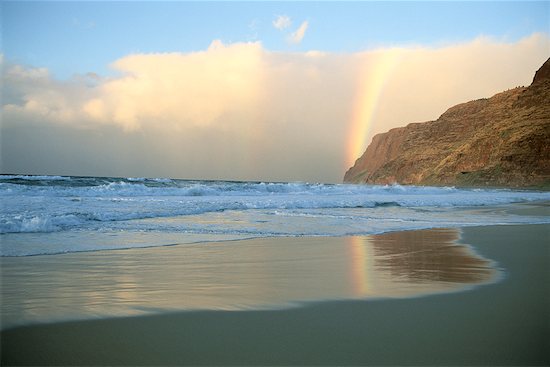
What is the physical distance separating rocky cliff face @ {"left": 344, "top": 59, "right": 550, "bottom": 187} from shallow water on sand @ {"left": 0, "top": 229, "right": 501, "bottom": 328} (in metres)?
52.8

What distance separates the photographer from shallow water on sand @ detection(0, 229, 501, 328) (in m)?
3.34

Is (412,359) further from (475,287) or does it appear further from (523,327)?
(475,287)

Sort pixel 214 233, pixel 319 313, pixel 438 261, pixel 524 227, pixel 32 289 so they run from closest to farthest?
1. pixel 319 313
2. pixel 32 289
3. pixel 438 261
4. pixel 214 233
5. pixel 524 227

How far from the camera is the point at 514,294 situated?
11.8ft

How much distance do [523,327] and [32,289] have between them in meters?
3.58

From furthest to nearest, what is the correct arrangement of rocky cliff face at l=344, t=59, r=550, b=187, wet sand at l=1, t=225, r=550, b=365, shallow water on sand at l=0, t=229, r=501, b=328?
rocky cliff face at l=344, t=59, r=550, b=187 → shallow water on sand at l=0, t=229, r=501, b=328 → wet sand at l=1, t=225, r=550, b=365

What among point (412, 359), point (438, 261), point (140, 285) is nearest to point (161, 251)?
point (140, 285)

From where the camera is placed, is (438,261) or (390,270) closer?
(390,270)

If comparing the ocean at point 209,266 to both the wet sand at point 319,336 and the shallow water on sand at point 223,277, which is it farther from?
the wet sand at point 319,336

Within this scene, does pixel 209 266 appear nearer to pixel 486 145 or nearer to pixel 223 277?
pixel 223 277

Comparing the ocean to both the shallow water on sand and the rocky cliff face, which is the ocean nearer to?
the shallow water on sand

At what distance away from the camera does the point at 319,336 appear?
8.45 feet

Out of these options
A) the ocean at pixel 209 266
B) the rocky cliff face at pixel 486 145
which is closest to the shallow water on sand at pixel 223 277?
the ocean at pixel 209 266

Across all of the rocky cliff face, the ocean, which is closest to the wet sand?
the ocean
